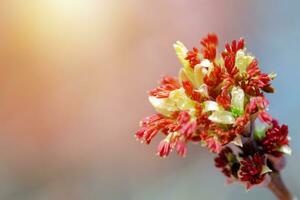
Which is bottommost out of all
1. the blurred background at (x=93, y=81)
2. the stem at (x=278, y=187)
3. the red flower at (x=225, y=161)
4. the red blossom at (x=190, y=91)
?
the stem at (x=278, y=187)

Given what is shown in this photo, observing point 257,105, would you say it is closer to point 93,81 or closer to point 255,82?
point 255,82

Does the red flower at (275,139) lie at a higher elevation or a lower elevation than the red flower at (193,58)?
lower

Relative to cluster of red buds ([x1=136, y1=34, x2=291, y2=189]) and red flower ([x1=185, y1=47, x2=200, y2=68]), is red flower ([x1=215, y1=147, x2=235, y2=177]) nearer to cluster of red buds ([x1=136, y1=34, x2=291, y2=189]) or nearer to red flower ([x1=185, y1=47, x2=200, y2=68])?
cluster of red buds ([x1=136, y1=34, x2=291, y2=189])

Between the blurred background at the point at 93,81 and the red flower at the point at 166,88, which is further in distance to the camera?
the blurred background at the point at 93,81

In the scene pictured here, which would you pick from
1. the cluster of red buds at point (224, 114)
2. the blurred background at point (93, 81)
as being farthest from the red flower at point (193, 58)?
the blurred background at point (93, 81)

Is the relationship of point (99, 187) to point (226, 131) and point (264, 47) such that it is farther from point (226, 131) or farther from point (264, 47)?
point (226, 131)

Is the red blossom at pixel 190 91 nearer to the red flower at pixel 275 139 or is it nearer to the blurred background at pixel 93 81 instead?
the red flower at pixel 275 139
